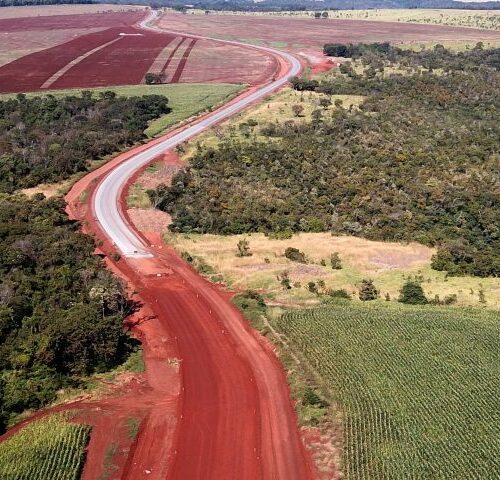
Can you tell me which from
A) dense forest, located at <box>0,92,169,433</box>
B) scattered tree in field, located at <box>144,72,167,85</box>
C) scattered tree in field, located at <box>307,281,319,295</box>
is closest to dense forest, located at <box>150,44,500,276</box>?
scattered tree in field, located at <box>307,281,319,295</box>

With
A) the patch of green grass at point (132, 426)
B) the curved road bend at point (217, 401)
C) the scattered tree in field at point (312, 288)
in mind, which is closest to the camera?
the curved road bend at point (217, 401)

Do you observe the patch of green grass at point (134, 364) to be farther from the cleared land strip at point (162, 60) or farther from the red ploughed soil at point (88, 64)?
the cleared land strip at point (162, 60)

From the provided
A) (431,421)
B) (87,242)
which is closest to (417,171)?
(87,242)

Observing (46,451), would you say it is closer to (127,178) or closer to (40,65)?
(127,178)

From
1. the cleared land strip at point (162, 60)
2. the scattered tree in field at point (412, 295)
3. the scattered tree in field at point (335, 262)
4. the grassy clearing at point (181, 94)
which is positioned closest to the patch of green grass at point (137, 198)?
the scattered tree in field at point (335, 262)

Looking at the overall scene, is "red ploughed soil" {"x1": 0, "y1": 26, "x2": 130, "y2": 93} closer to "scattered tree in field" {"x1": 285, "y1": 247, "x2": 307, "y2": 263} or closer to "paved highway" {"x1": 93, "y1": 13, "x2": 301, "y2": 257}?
"paved highway" {"x1": 93, "y1": 13, "x2": 301, "y2": 257}

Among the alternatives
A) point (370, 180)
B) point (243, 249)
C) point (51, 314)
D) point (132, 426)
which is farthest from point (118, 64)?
point (132, 426)

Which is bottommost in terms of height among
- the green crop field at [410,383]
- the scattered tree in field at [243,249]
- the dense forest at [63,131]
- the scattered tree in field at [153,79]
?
the green crop field at [410,383]
